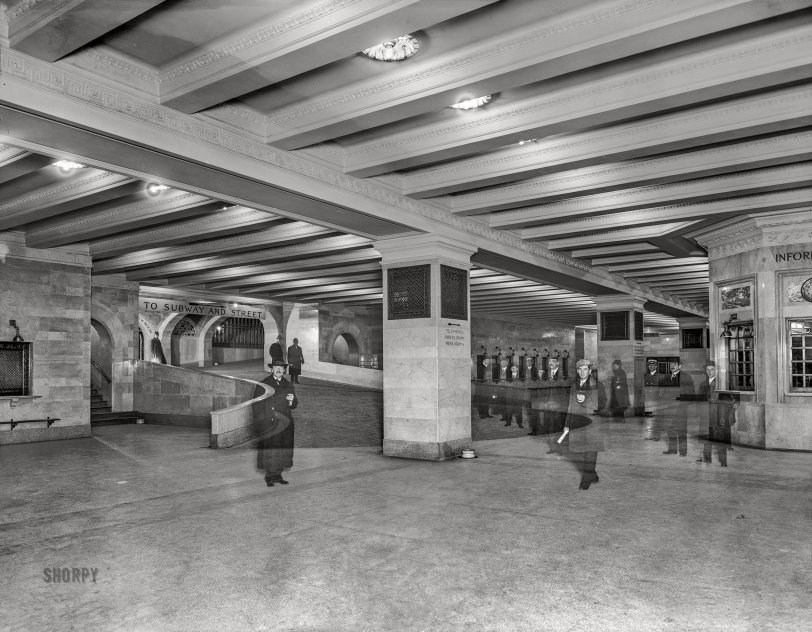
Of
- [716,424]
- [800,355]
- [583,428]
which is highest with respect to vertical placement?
[800,355]

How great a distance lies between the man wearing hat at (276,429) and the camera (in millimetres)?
8117

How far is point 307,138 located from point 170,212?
3.91m

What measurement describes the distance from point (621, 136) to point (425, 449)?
18.3 feet

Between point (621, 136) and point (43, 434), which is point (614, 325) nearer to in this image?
point (621, 136)

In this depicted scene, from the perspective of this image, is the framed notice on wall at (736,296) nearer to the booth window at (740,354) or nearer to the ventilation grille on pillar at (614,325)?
the booth window at (740,354)

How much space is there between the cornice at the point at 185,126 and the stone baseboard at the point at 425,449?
3.62 meters

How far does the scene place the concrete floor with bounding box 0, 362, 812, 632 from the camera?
13.1 ft

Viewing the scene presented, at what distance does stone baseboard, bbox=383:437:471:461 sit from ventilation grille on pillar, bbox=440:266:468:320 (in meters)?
2.11

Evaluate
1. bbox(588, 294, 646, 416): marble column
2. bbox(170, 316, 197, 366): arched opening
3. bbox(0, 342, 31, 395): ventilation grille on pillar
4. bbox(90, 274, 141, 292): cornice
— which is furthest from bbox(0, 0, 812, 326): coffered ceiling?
bbox(170, 316, 197, 366): arched opening

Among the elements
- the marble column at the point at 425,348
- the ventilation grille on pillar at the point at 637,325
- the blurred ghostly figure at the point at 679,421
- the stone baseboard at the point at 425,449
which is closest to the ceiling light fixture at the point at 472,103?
the marble column at the point at 425,348

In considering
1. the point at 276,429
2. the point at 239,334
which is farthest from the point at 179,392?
the point at 239,334

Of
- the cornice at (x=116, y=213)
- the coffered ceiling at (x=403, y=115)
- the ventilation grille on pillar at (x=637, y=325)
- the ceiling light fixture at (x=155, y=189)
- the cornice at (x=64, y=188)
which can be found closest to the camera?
the coffered ceiling at (x=403, y=115)

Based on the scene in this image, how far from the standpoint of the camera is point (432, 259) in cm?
1045

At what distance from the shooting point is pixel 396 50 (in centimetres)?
582
